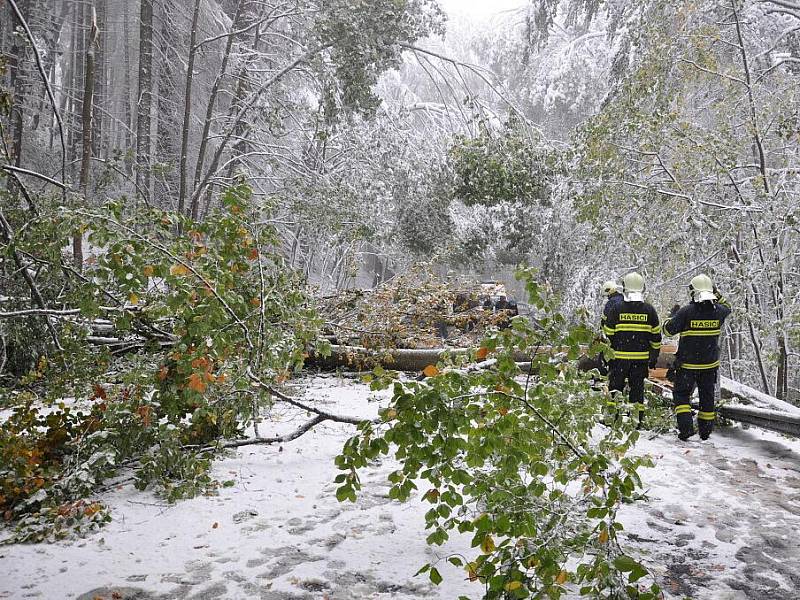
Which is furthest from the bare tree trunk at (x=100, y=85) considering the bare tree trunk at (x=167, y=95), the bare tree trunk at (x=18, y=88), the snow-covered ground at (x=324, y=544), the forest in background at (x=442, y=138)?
the snow-covered ground at (x=324, y=544)

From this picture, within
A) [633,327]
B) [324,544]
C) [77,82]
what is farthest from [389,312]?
[77,82]

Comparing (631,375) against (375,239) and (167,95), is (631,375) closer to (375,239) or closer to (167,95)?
(375,239)

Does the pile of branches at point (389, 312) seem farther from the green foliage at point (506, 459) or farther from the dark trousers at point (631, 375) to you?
the green foliage at point (506, 459)

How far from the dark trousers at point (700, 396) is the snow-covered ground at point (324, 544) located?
107 cm

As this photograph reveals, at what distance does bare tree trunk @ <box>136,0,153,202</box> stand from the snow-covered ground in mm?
9795

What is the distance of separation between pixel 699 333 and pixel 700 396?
2.06ft

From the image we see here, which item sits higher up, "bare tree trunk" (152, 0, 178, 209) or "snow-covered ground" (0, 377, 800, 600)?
"bare tree trunk" (152, 0, 178, 209)

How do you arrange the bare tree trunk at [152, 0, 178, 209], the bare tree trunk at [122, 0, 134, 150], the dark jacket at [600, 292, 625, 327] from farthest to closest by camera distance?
the bare tree trunk at [152, 0, 178, 209] → the bare tree trunk at [122, 0, 134, 150] → the dark jacket at [600, 292, 625, 327]

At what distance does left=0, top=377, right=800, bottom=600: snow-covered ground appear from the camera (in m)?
3.06

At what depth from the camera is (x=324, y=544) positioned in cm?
357

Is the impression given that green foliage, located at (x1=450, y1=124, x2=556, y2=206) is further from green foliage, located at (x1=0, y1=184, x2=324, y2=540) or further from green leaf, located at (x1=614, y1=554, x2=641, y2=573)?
green leaf, located at (x1=614, y1=554, x2=641, y2=573)

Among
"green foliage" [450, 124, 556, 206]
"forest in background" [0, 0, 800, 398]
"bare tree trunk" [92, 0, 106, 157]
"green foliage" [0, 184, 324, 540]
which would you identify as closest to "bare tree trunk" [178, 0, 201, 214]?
"forest in background" [0, 0, 800, 398]

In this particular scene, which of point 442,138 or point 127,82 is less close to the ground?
point 127,82

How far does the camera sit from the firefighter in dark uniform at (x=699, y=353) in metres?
6.16
